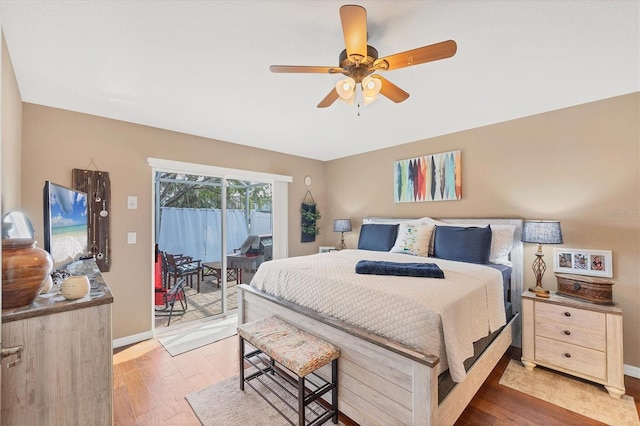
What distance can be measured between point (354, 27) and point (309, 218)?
356 cm

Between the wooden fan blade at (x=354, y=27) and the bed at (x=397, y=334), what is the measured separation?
1.46 metres

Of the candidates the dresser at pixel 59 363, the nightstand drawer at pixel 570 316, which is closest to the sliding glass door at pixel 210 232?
the dresser at pixel 59 363

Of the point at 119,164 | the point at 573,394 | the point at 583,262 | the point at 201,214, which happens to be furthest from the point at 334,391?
the point at 119,164

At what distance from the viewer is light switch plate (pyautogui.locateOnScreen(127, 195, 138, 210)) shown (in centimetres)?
301

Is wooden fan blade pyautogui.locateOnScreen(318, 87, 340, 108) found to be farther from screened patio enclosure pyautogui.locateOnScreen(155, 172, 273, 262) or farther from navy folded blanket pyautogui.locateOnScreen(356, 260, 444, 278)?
screened patio enclosure pyautogui.locateOnScreen(155, 172, 273, 262)

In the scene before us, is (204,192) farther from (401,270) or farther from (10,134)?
(401,270)

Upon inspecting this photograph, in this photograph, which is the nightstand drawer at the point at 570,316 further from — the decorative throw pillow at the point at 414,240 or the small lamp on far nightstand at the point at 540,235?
the decorative throw pillow at the point at 414,240

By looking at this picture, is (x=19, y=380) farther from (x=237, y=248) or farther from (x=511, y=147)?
(x=511, y=147)

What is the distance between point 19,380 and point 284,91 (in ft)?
7.66

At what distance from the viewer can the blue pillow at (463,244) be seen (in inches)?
108

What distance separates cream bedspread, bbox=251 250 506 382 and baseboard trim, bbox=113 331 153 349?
1692 mm

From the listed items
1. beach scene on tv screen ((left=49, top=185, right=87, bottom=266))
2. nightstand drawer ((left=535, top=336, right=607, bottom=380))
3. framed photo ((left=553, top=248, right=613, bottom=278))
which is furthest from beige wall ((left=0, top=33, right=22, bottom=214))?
framed photo ((left=553, top=248, right=613, bottom=278))

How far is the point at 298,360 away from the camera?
5.41ft

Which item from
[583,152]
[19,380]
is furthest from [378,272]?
[583,152]
